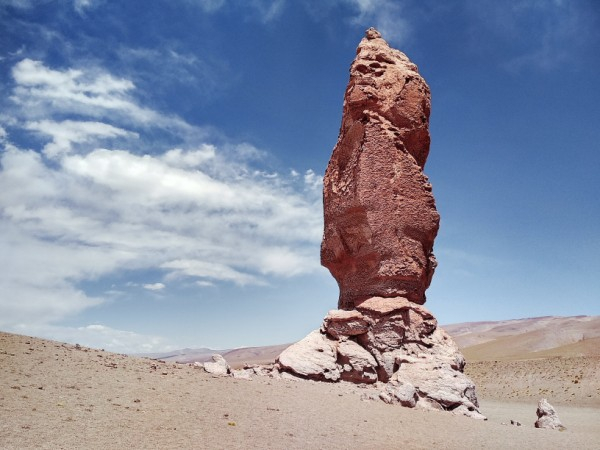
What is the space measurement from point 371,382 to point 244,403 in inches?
210

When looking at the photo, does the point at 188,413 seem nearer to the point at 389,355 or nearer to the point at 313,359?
the point at 313,359

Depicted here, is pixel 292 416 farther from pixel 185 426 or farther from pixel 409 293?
pixel 409 293

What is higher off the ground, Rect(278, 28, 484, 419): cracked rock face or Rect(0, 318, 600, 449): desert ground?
Rect(278, 28, 484, 419): cracked rock face

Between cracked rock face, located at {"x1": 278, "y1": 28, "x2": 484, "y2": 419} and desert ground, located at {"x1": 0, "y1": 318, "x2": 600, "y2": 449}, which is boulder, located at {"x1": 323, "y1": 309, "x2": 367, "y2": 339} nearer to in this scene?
cracked rock face, located at {"x1": 278, "y1": 28, "x2": 484, "y2": 419}

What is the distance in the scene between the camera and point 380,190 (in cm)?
1496

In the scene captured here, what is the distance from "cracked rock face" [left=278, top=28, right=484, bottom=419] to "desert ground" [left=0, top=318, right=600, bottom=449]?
0.99 meters

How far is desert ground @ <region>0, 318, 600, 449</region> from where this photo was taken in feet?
22.2

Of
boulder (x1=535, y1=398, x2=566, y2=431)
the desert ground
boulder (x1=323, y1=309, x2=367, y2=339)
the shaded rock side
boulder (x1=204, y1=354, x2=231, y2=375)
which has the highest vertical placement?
the shaded rock side

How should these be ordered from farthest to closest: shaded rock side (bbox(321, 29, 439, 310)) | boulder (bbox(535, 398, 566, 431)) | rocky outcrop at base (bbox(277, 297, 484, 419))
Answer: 1. shaded rock side (bbox(321, 29, 439, 310))
2. boulder (bbox(535, 398, 566, 431))
3. rocky outcrop at base (bbox(277, 297, 484, 419))

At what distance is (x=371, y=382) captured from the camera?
13.3 meters

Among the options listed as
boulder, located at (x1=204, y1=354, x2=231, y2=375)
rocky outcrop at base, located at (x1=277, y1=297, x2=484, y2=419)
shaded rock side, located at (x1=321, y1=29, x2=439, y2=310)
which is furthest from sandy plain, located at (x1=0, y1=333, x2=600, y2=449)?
shaded rock side, located at (x1=321, y1=29, x2=439, y2=310)

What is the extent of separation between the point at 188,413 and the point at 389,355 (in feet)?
23.3

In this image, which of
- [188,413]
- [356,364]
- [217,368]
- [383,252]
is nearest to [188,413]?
[188,413]

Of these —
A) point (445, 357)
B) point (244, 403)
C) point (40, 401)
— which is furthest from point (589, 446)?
point (40, 401)
